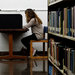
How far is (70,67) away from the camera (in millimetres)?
2078

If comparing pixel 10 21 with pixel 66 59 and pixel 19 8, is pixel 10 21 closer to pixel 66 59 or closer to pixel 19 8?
pixel 19 8

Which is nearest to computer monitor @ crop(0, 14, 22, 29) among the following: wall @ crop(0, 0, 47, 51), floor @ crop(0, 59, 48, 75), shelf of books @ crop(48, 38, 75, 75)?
wall @ crop(0, 0, 47, 51)

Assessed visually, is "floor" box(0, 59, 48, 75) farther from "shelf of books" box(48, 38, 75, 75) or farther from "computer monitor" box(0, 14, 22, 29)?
"shelf of books" box(48, 38, 75, 75)

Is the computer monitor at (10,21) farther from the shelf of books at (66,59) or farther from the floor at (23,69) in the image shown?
the shelf of books at (66,59)

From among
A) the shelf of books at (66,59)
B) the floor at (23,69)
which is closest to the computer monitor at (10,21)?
the floor at (23,69)

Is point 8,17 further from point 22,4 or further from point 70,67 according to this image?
point 70,67

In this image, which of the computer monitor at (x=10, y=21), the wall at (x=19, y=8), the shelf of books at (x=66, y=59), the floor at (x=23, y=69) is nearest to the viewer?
the shelf of books at (x=66, y=59)

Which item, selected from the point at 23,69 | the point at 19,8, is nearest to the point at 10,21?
the point at 19,8

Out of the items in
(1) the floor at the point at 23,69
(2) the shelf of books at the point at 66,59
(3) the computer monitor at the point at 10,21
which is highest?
(3) the computer monitor at the point at 10,21

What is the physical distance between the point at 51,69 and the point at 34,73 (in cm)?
87

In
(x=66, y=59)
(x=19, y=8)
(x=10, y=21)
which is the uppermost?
(x=19, y=8)

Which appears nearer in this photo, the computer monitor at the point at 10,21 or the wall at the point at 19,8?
the computer monitor at the point at 10,21

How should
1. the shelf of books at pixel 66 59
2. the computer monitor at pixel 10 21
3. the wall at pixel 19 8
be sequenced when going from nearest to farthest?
the shelf of books at pixel 66 59 → the computer monitor at pixel 10 21 → the wall at pixel 19 8

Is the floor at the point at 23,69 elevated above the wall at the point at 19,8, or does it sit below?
below
